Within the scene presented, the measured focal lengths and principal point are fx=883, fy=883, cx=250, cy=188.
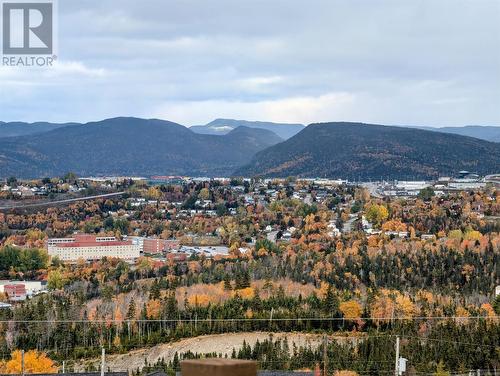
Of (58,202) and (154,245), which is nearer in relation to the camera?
(154,245)

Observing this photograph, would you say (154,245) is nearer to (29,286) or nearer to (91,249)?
(91,249)

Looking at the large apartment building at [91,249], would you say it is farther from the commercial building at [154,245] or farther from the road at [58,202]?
the road at [58,202]

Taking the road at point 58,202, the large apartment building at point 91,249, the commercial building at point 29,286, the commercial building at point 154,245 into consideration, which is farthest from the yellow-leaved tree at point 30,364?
the road at point 58,202

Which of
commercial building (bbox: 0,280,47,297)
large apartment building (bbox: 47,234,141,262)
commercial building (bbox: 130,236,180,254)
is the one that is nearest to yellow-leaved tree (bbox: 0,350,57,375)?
commercial building (bbox: 0,280,47,297)

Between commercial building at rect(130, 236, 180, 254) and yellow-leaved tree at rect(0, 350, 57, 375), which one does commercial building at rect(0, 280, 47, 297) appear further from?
yellow-leaved tree at rect(0, 350, 57, 375)

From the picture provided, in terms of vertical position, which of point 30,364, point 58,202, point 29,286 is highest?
point 58,202

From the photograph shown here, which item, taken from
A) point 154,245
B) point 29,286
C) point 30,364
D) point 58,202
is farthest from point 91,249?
point 30,364

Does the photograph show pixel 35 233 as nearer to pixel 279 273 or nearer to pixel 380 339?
pixel 279 273
